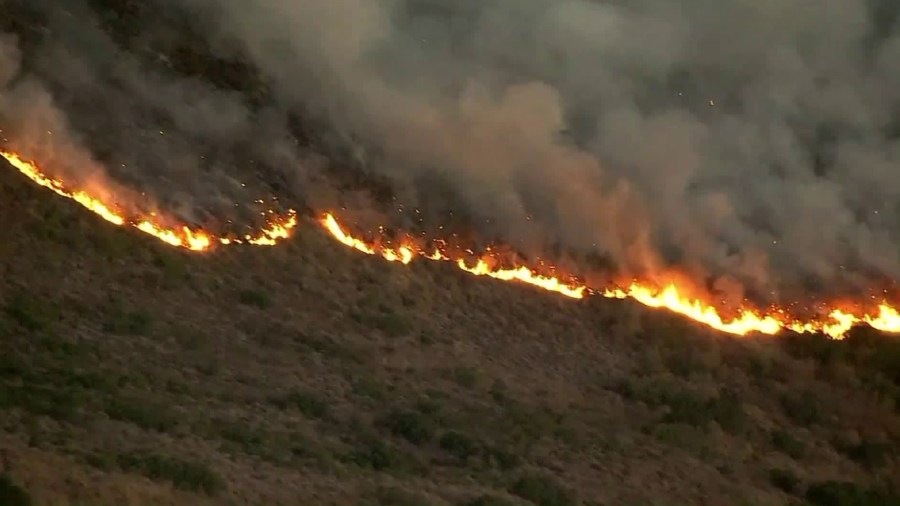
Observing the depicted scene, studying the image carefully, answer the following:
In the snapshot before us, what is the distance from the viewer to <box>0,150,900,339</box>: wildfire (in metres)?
1.57

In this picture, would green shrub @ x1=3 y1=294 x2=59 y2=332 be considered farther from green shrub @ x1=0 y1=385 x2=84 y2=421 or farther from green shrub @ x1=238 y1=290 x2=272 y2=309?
green shrub @ x1=238 y1=290 x2=272 y2=309

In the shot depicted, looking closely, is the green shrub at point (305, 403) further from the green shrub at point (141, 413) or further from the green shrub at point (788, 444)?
the green shrub at point (788, 444)

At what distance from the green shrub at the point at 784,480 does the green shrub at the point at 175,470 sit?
91 cm

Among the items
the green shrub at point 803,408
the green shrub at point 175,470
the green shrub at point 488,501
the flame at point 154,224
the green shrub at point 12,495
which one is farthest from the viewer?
the green shrub at point 803,408

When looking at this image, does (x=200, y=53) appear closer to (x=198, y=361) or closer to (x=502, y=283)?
(x=198, y=361)

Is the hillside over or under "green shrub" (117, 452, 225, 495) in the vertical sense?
over

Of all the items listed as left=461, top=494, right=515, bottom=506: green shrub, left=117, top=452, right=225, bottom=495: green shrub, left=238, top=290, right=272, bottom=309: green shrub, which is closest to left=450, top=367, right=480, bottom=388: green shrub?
left=461, top=494, right=515, bottom=506: green shrub

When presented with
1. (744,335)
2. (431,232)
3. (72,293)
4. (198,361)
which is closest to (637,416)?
(744,335)

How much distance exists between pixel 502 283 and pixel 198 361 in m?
0.56

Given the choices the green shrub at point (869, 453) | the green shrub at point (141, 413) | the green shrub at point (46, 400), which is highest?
the green shrub at point (869, 453)

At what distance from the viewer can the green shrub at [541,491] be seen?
4.69 feet

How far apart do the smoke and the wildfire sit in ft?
0.16

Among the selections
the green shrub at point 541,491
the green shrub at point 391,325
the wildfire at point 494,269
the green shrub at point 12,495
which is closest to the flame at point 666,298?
the wildfire at point 494,269

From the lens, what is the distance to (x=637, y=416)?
1601 millimetres
